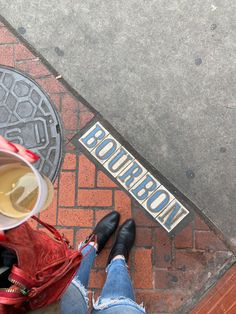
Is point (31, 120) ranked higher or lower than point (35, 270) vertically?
higher

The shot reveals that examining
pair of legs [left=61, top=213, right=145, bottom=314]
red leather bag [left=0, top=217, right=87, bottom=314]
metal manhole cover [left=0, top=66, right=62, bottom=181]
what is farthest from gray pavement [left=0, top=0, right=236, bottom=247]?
red leather bag [left=0, top=217, right=87, bottom=314]

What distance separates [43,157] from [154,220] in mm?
918

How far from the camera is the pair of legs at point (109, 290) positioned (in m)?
2.42

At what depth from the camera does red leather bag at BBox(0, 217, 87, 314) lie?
5.17 feet

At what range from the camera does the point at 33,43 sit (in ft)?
11.6

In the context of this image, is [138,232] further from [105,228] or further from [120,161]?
[120,161]

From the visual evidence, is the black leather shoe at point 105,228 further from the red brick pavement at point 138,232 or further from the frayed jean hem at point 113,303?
the frayed jean hem at point 113,303

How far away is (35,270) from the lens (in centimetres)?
169

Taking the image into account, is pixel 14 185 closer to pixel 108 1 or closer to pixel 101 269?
pixel 101 269

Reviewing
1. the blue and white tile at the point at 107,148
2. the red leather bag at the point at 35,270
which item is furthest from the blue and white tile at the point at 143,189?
the red leather bag at the point at 35,270

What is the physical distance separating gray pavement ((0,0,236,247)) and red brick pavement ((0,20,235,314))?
145 mm

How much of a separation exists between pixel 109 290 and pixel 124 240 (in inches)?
16.5

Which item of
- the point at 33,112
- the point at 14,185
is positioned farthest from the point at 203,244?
the point at 14,185

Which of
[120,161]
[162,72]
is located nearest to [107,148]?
[120,161]
